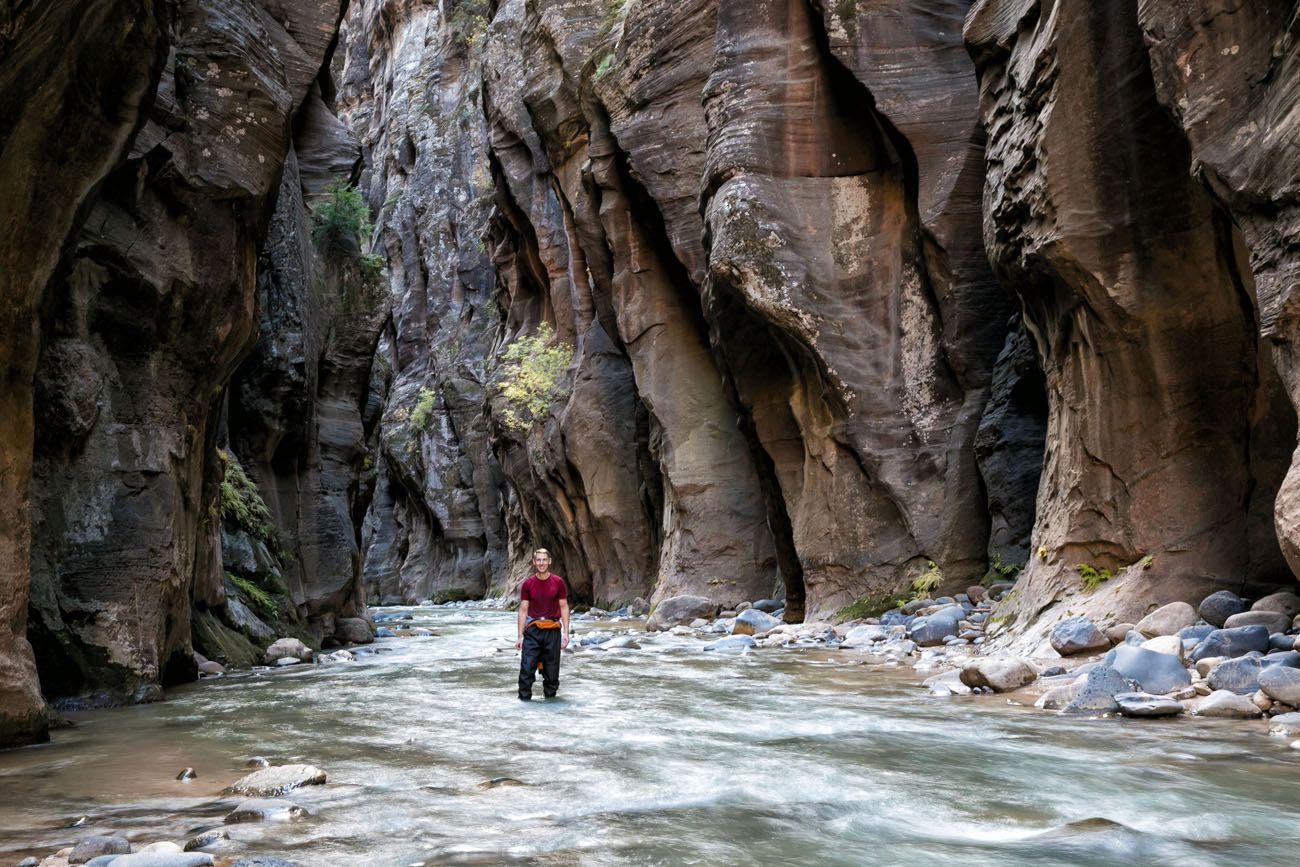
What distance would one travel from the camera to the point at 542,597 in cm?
965

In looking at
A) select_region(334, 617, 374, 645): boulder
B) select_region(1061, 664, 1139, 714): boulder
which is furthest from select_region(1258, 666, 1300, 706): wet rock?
select_region(334, 617, 374, 645): boulder

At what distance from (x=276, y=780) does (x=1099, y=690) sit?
5385 mm

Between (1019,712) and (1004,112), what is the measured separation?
299 inches

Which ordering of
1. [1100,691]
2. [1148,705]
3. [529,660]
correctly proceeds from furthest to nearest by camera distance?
[529,660] < [1100,691] < [1148,705]

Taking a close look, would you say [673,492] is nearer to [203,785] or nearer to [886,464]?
[886,464]

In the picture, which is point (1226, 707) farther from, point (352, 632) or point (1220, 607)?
point (352, 632)

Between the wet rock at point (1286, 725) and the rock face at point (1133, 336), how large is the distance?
350 cm

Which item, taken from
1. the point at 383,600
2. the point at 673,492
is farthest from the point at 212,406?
the point at 383,600

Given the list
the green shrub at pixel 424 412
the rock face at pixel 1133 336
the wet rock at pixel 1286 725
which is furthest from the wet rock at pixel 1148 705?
the green shrub at pixel 424 412

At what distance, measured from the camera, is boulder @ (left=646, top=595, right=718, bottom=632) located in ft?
64.3

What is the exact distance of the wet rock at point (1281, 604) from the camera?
829 cm

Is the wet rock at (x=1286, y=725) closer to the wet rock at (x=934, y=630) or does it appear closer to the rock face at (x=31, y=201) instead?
the wet rock at (x=934, y=630)

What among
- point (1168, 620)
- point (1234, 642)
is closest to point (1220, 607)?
point (1168, 620)

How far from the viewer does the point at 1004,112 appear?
40.3ft
